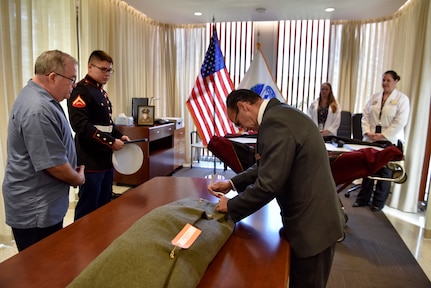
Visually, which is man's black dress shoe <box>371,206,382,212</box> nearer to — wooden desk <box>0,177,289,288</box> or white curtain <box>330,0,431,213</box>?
white curtain <box>330,0,431,213</box>

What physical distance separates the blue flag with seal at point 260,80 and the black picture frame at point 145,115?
1.51 m

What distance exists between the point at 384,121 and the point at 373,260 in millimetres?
1756

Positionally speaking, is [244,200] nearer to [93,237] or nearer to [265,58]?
[93,237]

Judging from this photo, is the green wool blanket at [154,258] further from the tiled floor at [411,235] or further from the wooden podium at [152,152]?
the wooden podium at [152,152]

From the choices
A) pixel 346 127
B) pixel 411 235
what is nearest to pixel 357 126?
pixel 346 127

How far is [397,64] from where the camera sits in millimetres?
4004

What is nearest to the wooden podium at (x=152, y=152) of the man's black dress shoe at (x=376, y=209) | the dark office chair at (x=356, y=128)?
the dark office chair at (x=356, y=128)

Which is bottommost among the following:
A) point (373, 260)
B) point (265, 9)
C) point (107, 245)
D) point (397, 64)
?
point (373, 260)

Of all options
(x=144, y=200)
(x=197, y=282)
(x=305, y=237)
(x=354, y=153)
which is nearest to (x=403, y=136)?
(x=354, y=153)

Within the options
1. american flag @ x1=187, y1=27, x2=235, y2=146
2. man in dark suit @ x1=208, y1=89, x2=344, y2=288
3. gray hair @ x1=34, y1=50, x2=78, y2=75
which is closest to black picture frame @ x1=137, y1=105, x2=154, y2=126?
american flag @ x1=187, y1=27, x2=235, y2=146

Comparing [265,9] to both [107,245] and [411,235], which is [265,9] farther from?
[107,245]

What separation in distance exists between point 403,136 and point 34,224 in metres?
3.76

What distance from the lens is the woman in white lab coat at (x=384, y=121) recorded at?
3365mm

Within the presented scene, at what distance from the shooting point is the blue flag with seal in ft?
15.9
